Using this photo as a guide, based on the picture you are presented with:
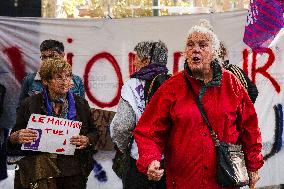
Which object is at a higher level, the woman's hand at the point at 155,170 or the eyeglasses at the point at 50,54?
the eyeglasses at the point at 50,54

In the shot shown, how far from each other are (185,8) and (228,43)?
1.84 m

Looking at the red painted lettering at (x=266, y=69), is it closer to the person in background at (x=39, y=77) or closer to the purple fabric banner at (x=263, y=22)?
the purple fabric banner at (x=263, y=22)

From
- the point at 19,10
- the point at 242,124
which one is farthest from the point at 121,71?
the point at 242,124

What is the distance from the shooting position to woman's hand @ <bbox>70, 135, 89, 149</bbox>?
4.21 metres

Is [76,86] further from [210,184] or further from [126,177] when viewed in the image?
[210,184]

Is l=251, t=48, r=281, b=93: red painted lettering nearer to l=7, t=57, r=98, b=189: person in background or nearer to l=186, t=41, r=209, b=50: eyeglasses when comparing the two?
l=7, t=57, r=98, b=189: person in background

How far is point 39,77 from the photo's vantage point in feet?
16.6

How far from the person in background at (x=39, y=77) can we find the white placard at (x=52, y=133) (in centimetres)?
78

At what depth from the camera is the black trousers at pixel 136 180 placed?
391 cm

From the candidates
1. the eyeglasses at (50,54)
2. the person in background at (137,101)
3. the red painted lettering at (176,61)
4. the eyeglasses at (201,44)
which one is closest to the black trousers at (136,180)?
the person in background at (137,101)

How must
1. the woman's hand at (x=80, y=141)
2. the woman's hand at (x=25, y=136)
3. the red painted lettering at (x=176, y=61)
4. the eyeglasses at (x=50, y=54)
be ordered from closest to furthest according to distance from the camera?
the woman's hand at (x=25, y=136)
the woman's hand at (x=80, y=141)
the eyeglasses at (x=50, y=54)
the red painted lettering at (x=176, y=61)

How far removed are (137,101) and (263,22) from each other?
2.68 meters

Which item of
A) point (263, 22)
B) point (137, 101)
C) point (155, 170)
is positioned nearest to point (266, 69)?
point (263, 22)

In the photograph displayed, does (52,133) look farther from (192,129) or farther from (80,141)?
(192,129)
